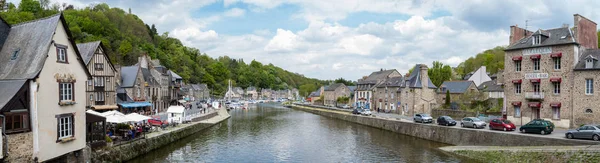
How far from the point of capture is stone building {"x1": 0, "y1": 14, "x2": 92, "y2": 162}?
14.8m

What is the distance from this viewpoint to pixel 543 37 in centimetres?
2964

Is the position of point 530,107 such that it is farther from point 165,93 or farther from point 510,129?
point 165,93

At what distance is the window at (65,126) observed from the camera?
16.8 m

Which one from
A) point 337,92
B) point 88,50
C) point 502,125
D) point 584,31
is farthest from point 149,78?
point 337,92

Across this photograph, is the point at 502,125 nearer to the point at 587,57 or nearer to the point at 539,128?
the point at 539,128

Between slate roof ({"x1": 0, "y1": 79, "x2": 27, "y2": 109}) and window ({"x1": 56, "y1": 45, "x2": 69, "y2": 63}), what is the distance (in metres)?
2.00

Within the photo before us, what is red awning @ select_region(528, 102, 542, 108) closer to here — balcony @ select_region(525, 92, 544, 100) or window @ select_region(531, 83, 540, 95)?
balcony @ select_region(525, 92, 544, 100)

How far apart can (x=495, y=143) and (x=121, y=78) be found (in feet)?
127

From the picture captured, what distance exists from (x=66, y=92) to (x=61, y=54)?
1715 millimetres

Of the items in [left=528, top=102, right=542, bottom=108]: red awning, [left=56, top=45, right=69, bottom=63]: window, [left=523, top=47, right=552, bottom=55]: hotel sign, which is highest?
[left=523, top=47, right=552, bottom=55]: hotel sign

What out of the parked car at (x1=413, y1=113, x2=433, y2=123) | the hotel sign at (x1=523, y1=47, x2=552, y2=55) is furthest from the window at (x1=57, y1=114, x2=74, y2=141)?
the hotel sign at (x1=523, y1=47, x2=552, y2=55)

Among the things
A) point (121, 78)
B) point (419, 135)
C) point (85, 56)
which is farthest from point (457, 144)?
point (121, 78)

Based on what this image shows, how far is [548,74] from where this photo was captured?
2909 cm

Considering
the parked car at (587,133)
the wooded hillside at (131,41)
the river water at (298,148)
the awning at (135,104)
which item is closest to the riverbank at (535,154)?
the river water at (298,148)
